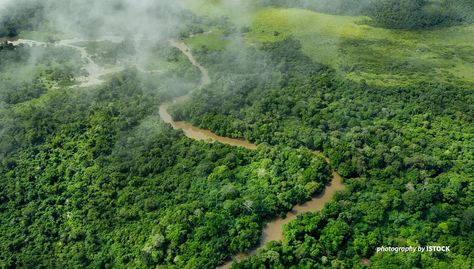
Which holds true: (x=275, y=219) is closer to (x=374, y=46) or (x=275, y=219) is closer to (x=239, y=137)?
(x=239, y=137)

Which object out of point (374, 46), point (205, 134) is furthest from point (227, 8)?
point (205, 134)

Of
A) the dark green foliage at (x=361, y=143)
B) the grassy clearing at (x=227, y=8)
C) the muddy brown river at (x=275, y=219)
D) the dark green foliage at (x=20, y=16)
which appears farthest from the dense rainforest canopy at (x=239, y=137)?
the grassy clearing at (x=227, y=8)

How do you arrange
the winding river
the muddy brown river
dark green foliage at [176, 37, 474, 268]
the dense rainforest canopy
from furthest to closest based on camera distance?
the winding river < the muddy brown river < the dense rainforest canopy < dark green foliage at [176, 37, 474, 268]

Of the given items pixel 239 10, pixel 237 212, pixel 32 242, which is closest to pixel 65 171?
pixel 32 242

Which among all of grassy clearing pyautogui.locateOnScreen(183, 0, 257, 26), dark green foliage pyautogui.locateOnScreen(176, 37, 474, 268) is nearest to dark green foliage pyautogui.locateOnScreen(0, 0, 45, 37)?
grassy clearing pyautogui.locateOnScreen(183, 0, 257, 26)

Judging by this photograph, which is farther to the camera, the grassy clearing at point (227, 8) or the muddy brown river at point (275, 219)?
the grassy clearing at point (227, 8)

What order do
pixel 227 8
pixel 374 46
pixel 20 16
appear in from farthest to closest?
pixel 227 8
pixel 20 16
pixel 374 46

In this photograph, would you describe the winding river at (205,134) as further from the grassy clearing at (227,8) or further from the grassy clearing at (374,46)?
the grassy clearing at (374,46)

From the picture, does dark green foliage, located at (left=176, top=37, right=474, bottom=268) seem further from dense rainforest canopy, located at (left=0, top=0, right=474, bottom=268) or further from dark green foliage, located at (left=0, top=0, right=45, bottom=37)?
dark green foliage, located at (left=0, top=0, right=45, bottom=37)
